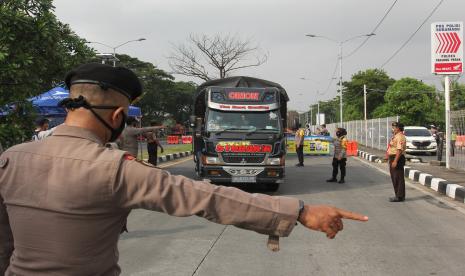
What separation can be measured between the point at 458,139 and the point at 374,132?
17045mm

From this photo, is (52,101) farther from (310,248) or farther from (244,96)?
(310,248)

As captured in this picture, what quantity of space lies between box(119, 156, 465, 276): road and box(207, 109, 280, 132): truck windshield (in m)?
3.34

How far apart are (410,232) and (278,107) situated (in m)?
5.62

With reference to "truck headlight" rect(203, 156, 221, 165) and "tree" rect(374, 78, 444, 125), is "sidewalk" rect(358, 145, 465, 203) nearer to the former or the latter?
"truck headlight" rect(203, 156, 221, 165)

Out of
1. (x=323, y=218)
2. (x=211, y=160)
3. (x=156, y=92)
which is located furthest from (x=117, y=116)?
(x=156, y=92)

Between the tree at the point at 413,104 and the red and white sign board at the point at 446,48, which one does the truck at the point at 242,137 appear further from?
the tree at the point at 413,104

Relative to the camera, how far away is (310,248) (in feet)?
20.7

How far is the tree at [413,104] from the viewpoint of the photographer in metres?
59.8

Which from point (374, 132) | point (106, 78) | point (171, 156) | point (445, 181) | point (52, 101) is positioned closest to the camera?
point (106, 78)

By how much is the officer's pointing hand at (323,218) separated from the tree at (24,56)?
829cm

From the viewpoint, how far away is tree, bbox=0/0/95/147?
9336mm

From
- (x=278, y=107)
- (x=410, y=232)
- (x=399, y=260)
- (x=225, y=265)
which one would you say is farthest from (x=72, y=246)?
(x=278, y=107)

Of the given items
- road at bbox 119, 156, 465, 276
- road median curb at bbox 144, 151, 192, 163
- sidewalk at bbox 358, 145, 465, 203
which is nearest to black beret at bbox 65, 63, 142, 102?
road at bbox 119, 156, 465, 276

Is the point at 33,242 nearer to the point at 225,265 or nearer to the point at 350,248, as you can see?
the point at 225,265
